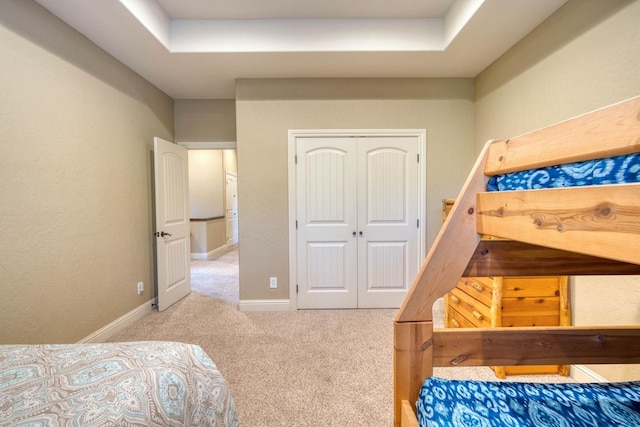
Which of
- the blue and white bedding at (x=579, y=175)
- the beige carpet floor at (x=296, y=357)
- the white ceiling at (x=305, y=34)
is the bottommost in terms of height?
the beige carpet floor at (x=296, y=357)

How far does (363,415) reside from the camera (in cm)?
154

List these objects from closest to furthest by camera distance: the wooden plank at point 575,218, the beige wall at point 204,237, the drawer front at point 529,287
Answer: the wooden plank at point 575,218
the drawer front at point 529,287
the beige wall at point 204,237

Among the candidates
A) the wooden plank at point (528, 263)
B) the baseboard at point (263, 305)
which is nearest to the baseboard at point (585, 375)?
the wooden plank at point (528, 263)

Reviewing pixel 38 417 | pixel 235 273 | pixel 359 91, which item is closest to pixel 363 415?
pixel 38 417

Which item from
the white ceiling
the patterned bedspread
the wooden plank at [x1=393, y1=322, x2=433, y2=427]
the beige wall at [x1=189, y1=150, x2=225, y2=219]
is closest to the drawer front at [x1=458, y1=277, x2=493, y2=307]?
the wooden plank at [x1=393, y1=322, x2=433, y2=427]

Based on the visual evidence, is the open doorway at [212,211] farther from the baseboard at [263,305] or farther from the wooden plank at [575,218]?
the wooden plank at [575,218]

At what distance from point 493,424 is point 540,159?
2.85ft

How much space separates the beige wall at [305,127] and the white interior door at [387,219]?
7.5 inches

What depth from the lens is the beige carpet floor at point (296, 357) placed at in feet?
5.19

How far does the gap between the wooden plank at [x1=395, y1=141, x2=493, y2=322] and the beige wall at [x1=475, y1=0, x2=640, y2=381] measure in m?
1.34

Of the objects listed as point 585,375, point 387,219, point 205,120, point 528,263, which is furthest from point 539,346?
point 205,120

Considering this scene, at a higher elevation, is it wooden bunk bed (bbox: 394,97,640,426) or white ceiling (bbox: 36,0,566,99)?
white ceiling (bbox: 36,0,566,99)

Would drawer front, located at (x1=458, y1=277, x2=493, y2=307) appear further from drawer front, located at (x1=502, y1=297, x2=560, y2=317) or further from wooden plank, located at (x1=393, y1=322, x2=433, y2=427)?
wooden plank, located at (x1=393, y1=322, x2=433, y2=427)

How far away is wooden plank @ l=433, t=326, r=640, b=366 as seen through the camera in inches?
41.5
